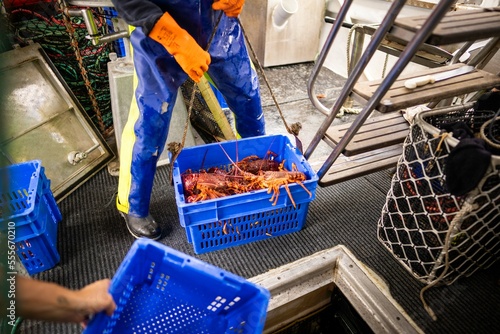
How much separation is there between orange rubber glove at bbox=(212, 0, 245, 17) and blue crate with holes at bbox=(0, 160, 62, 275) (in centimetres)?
129

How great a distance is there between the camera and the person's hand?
792 mm

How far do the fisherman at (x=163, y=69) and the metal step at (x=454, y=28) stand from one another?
84 cm

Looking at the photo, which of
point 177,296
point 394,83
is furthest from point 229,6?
point 177,296

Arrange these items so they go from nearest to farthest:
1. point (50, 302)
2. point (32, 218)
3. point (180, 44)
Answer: point (50, 302) < point (180, 44) < point (32, 218)

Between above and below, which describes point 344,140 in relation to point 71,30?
below

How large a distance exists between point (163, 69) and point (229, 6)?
0.47 metres

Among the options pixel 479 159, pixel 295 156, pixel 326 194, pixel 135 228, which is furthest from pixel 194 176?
pixel 479 159

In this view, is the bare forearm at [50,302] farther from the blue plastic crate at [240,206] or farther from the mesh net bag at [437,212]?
the mesh net bag at [437,212]

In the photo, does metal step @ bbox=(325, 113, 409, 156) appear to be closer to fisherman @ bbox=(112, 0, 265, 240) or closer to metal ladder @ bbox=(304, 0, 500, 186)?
metal ladder @ bbox=(304, 0, 500, 186)

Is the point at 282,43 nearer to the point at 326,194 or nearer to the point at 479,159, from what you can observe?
the point at 326,194

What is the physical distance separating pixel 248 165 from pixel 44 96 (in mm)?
1671

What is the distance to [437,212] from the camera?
4.99 ft

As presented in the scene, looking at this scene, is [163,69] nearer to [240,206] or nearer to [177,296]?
Result: [240,206]

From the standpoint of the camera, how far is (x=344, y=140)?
5.17 feet
